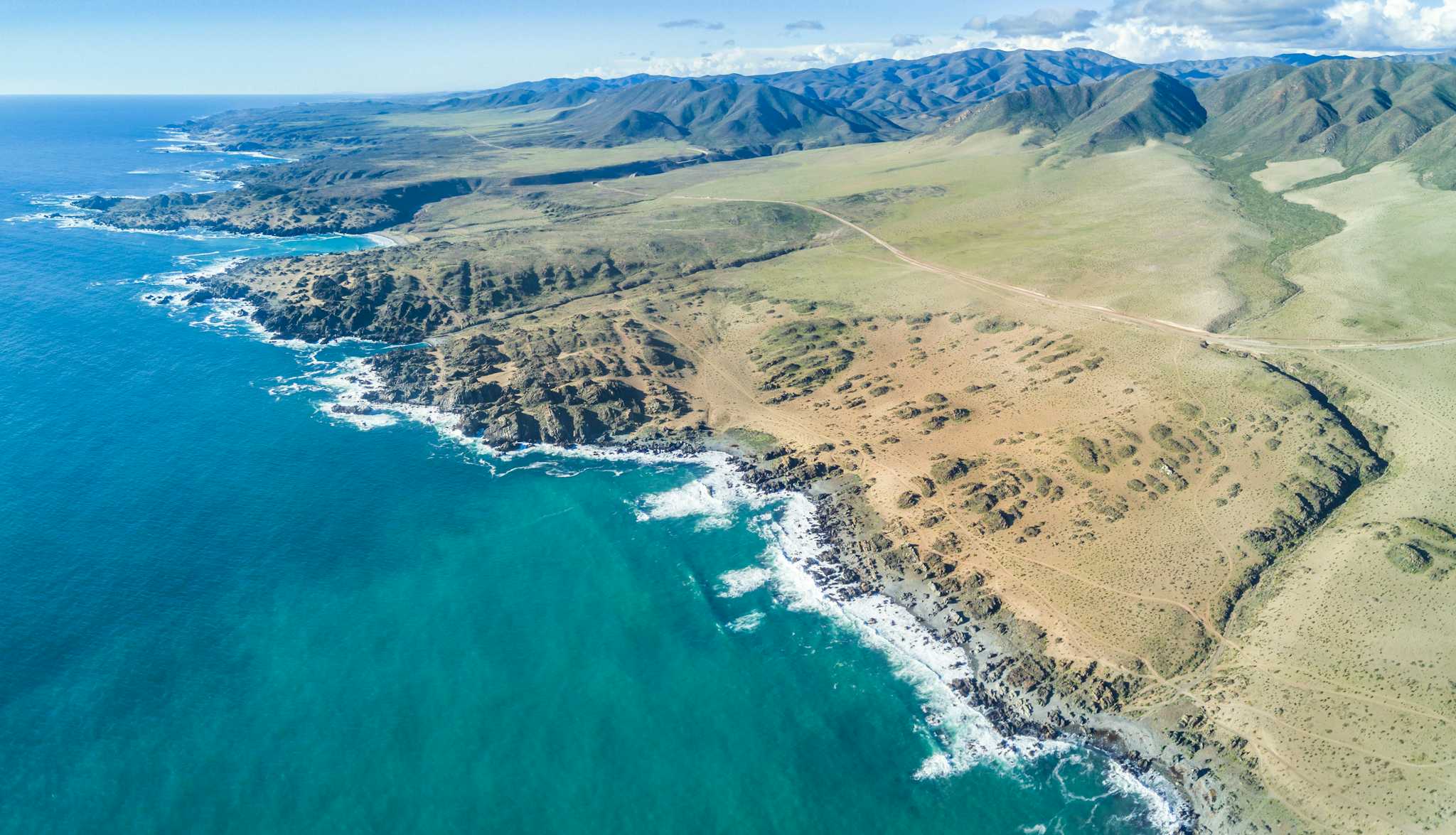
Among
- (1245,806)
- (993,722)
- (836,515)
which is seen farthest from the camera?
(836,515)

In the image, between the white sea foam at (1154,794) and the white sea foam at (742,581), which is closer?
the white sea foam at (1154,794)

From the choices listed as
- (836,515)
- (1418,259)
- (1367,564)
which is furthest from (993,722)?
(1418,259)

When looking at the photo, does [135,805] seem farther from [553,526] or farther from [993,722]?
[993,722]

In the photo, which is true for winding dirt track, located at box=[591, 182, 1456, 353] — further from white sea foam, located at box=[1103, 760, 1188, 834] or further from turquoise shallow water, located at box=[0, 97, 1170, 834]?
white sea foam, located at box=[1103, 760, 1188, 834]

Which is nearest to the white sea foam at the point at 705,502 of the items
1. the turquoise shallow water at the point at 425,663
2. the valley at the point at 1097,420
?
the turquoise shallow water at the point at 425,663

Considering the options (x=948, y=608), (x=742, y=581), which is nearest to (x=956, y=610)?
(x=948, y=608)

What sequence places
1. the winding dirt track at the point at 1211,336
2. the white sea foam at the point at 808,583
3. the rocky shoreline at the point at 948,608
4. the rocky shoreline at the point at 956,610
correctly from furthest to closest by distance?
the winding dirt track at the point at 1211,336, the white sea foam at the point at 808,583, the rocky shoreline at the point at 948,608, the rocky shoreline at the point at 956,610

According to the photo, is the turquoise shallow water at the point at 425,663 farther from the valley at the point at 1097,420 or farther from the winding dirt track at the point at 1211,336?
the winding dirt track at the point at 1211,336
